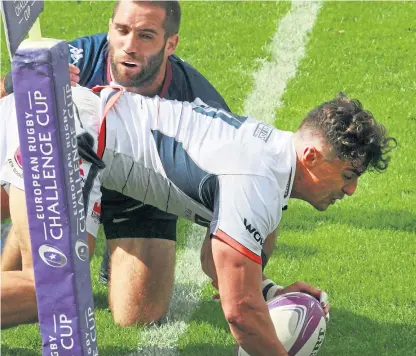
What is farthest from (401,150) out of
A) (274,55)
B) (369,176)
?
(274,55)

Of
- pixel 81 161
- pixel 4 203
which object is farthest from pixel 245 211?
pixel 4 203

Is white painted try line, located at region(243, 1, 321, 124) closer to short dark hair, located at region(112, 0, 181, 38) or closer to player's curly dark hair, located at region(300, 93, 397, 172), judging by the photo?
short dark hair, located at region(112, 0, 181, 38)

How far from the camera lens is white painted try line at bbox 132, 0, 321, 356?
5.99 metres

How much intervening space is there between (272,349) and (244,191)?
75 cm

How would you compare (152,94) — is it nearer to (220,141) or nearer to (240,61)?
(220,141)

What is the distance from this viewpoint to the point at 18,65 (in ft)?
13.6

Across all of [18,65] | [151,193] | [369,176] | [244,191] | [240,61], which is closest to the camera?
[18,65]

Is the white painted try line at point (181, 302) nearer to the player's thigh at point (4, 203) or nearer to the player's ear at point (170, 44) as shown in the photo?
the player's thigh at point (4, 203)

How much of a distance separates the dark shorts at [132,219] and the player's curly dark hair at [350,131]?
1.46 metres

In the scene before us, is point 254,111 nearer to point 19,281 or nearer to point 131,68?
point 131,68

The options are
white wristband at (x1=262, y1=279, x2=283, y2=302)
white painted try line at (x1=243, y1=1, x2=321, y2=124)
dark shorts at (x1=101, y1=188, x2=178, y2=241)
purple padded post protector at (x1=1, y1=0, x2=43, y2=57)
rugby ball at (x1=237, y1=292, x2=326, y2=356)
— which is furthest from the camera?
white painted try line at (x1=243, y1=1, x2=321, y2=124)

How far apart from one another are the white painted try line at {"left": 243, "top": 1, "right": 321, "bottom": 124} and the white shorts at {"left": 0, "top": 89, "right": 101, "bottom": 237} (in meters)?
3.99

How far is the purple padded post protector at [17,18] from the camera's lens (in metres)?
4.01

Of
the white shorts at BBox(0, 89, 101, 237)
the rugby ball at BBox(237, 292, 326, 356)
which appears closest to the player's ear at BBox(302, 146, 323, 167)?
the rugby ball at BBox(237, 292, 326, 356)
